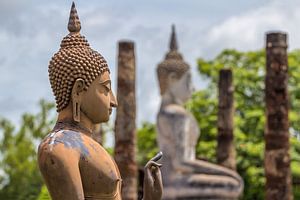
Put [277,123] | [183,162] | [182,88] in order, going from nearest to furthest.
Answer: [277,123]
[183,162]
[182,88]

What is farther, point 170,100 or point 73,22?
point 170,100

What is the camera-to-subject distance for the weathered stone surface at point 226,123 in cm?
1822

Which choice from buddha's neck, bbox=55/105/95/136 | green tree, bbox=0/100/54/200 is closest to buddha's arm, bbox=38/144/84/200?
buddha's neck, bbox=55/105/95/136

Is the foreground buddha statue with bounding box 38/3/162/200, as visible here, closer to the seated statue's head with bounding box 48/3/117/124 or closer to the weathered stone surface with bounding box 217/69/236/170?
the seated statue's head with bounding box 48/3/117/124

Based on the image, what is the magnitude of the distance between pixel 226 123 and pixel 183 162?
2.86 metres

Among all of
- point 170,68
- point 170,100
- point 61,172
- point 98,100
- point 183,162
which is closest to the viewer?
point 61,172

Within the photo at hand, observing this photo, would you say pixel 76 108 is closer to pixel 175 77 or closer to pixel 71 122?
pixel 71 122

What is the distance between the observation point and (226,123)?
18.4m

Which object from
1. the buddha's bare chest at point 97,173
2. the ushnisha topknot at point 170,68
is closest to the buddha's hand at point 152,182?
the buddha's bare chest at point 97,173

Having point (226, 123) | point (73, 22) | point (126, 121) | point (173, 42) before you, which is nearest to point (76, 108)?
point (73, 22)

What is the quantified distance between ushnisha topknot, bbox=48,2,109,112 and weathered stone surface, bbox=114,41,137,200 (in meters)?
8.19

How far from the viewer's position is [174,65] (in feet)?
53.7

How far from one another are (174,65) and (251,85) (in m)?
10.3

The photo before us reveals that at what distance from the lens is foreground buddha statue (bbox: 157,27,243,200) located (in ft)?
50.9
